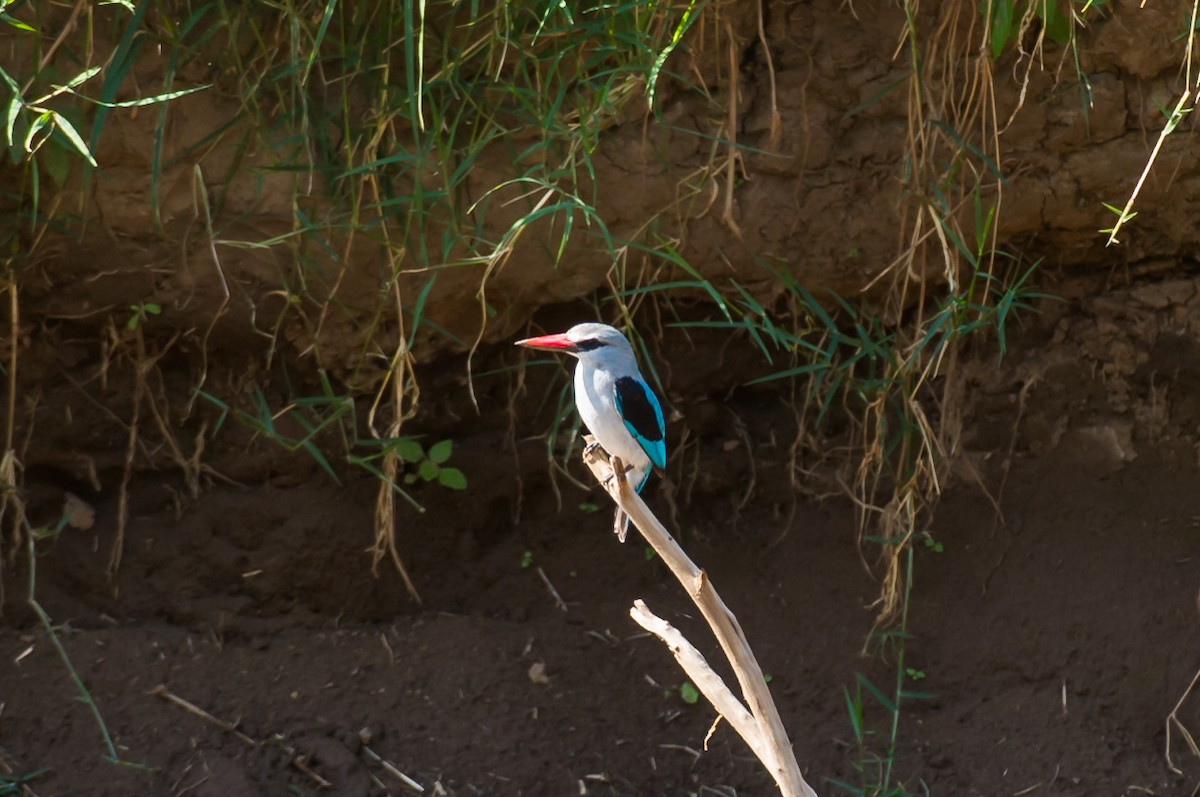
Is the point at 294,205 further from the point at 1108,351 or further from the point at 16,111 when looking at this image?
the point at 1108,351

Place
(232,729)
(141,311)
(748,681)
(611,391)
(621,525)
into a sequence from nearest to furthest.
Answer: (748,681) < (621,525) < (611,391) < (232,729) < (141,311)

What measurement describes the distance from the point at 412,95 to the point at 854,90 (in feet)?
4.18

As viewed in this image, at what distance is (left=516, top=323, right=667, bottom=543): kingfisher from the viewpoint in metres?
3.25

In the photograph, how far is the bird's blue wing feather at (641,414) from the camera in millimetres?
3275

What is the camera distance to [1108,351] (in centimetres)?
396

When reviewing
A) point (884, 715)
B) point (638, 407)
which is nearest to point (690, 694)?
point (884, 715)

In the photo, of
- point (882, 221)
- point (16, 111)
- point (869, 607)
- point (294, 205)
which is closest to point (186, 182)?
point (294, 205)

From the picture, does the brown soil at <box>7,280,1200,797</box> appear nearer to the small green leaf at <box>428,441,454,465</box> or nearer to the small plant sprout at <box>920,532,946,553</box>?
the small plant sprout at <box>920,532,946,553</box>

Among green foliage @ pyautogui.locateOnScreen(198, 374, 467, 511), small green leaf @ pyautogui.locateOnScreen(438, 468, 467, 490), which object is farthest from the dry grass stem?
small green leaf @ pyautogui.locateOnScreen(438, 468, 467, 490)

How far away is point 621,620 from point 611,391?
933 mm

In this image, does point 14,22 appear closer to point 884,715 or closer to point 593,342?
point 593,342

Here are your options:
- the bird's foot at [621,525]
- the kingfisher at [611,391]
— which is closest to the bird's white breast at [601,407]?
the kingfisher at [611,391]

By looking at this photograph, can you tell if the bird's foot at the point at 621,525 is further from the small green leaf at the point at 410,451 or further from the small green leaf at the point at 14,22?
the small green leaf at the point at 14,22

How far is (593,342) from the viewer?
3.30 meters
